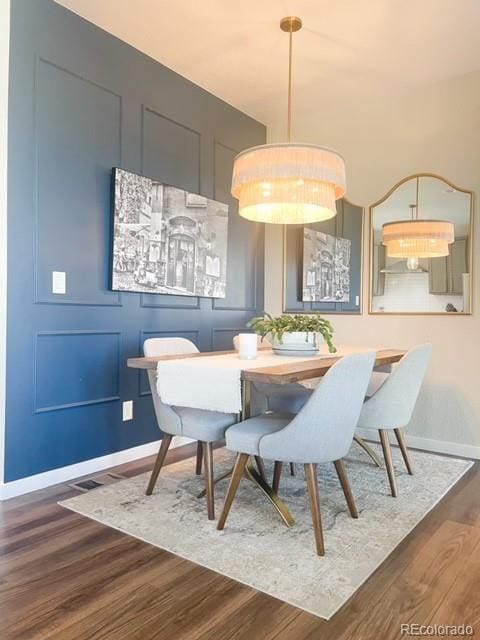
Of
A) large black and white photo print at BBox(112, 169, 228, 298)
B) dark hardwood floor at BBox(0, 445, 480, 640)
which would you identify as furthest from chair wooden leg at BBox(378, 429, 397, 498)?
large black and white photo print at BBox(112, 169, 228, 298)

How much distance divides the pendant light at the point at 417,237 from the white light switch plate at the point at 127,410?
228cm

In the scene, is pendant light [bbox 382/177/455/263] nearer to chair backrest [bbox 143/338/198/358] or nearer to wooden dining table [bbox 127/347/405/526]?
wooden dining table [bbox 127/347/405/526]

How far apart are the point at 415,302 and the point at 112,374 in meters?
2.28

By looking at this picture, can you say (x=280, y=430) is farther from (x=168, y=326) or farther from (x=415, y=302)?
(x=415, y=302)

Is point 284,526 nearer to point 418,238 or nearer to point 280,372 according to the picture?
point 280,372

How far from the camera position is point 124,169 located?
10.3 feet

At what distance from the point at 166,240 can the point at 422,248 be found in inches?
75.6

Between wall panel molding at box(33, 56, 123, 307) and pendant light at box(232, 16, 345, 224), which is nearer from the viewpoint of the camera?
pendant light at box(232, 16, 345, 224)

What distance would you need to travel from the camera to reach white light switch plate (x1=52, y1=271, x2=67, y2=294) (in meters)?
2.74

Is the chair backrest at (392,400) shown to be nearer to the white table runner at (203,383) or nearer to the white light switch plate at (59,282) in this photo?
the white table runner at (203,383)

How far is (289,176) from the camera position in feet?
7.91

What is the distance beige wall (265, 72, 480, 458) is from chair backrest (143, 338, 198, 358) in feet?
5.32

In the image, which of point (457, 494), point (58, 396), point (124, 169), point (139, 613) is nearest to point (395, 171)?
point (124, 169)

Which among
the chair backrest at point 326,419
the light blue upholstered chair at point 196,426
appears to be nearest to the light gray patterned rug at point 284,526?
the light blue upholstered chair at point 196,426
